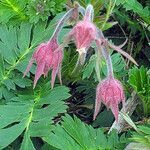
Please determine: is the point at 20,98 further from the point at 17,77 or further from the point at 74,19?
the point at 74,19

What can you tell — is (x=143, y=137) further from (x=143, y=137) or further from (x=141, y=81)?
(x=141, y=81)

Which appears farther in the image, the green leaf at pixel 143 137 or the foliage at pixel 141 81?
the foliage at pixel 141 81

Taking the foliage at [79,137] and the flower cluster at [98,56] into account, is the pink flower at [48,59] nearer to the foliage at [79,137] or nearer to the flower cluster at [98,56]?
the flower cluster at [98,56]

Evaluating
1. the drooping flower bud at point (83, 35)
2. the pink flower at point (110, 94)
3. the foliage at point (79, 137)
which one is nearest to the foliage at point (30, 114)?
the foliage at point (79, 137)

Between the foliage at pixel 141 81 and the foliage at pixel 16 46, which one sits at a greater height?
the foliage at pixel 16 46

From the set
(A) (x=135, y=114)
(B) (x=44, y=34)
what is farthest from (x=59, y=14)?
(A) (x=135, y=114)

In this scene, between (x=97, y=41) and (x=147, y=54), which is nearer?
(x=97, y=41)
